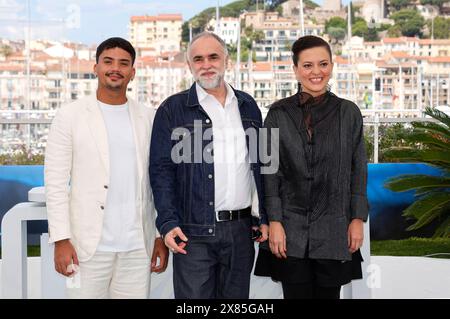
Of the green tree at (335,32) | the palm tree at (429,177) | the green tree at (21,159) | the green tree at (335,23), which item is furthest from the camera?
the green tree at (335,23)

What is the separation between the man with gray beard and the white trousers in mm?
152

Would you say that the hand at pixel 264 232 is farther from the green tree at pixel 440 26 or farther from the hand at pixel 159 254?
the green tree at pixel 440 26

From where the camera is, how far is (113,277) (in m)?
2.70

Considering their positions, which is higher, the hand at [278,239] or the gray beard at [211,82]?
the gray beard at [211,82]

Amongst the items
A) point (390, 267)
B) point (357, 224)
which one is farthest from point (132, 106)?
point (390, 267)

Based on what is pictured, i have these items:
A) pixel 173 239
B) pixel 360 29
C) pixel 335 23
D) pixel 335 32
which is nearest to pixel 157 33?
pixel 335 23

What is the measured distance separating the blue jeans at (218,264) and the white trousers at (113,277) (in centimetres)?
15

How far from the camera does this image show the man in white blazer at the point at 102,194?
8.60 ft

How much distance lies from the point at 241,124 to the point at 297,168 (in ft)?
0.85

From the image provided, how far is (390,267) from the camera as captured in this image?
6398mm

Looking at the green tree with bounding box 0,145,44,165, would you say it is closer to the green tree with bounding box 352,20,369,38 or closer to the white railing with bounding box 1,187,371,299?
the white railing with bounding box 1,187,371,299

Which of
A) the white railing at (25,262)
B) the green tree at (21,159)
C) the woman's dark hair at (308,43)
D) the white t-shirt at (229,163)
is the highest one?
the woman's dark hair at (308,43)

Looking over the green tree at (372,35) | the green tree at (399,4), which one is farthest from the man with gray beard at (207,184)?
the green tree at (399,4)
